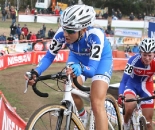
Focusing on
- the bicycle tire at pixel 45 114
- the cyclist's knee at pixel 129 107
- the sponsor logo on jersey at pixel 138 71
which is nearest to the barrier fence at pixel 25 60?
the sponsor logo on jersey at pixel 138 71

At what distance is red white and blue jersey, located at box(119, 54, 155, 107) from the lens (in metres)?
6.58

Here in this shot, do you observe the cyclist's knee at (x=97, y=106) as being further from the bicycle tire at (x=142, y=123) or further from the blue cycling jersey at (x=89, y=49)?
the bicycle tire at (x=142, y=123)

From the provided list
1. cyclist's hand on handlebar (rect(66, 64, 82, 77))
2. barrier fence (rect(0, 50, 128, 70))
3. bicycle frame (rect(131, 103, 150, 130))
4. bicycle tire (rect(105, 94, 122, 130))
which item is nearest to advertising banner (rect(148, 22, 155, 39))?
barrier fence (rect(0, 50, 128, 70))

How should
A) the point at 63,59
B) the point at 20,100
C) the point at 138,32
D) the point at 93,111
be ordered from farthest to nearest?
1. the point at 138,32
2. the point at 63,59
3. the point at 20,100
4. the point at 93,111

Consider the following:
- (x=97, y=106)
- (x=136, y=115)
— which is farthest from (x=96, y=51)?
(x=136, y=115)

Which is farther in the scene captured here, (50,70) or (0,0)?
(0,0)

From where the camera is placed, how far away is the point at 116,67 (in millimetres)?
19609

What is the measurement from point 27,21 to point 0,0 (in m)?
12.8

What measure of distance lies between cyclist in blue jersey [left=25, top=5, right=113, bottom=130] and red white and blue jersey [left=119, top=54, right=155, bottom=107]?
160 cm

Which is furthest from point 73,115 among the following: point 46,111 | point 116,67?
point 116,67

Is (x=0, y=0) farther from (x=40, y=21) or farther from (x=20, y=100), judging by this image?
(x=20, y=100)

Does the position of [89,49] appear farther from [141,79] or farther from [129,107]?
[141,79]

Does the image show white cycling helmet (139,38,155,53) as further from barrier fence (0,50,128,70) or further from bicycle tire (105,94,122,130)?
barrier fence (0,50,128,70)

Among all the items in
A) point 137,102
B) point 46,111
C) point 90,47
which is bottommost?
point 137,102
